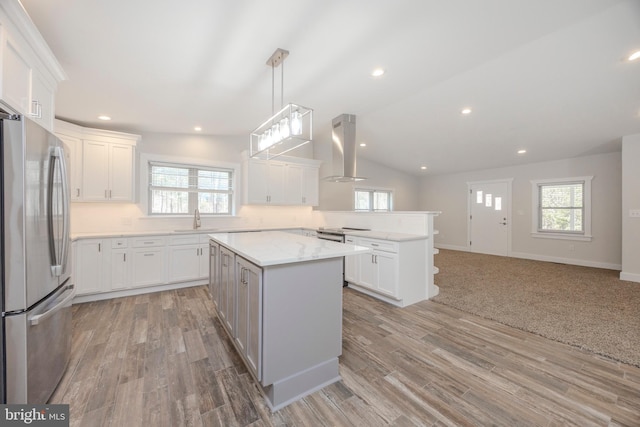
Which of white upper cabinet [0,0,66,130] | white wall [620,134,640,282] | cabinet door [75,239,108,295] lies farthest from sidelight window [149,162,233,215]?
white wall [620,134,640,282]

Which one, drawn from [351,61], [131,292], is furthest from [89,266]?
[351,61]

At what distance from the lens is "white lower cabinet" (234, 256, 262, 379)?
1628 millimetres

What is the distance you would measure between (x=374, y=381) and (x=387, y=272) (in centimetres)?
162

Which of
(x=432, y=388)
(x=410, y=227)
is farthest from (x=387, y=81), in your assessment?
(x=432, y=388)

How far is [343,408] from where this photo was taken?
1.60m

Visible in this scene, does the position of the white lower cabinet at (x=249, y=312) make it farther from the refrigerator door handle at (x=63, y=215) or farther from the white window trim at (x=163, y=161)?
the white window trim at (x=163, y=161)

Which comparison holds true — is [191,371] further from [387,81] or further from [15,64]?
[387,81]

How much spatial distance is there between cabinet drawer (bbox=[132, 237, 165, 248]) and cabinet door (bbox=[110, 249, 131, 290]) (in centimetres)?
16

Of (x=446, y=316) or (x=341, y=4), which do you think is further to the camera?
(x=446, y=316)

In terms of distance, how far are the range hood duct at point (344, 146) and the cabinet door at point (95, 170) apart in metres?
3.37

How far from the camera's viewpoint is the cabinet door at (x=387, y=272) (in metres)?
3.22

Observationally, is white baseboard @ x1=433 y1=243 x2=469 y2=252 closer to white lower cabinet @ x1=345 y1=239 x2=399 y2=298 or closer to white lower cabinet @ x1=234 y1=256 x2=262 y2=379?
white lower cabinet @ x1=345 y1=239 x2=399 y2=298

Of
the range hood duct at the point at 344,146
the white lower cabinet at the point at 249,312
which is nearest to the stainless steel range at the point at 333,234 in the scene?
the range hood duct at the point at 344,146

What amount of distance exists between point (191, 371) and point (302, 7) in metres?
2.79
